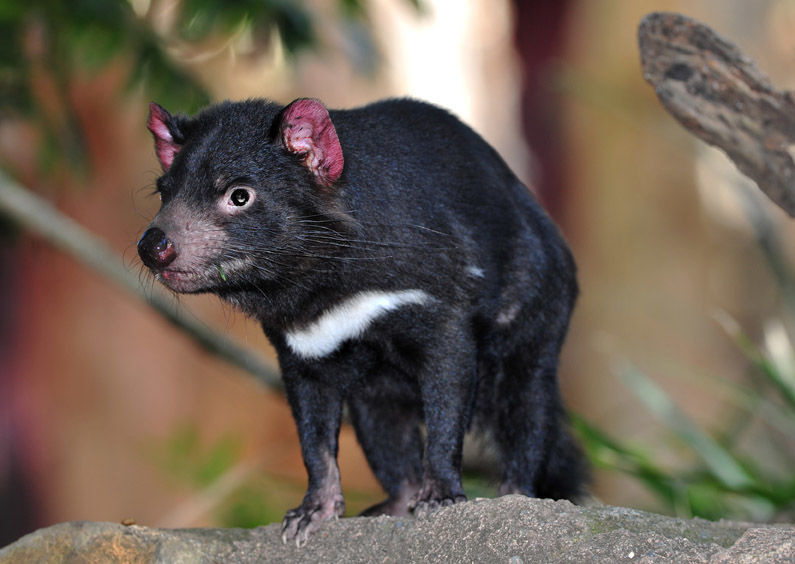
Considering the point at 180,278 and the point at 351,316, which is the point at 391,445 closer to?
the point at 351,316

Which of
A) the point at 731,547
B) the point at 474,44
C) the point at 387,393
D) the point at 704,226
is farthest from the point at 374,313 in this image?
the point at 474,44

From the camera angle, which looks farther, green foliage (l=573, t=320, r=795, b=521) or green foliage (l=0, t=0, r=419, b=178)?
green foliage (l=573, t=320, r=795, b=521)

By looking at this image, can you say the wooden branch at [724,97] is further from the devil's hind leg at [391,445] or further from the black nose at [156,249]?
the black nose at [156,249]

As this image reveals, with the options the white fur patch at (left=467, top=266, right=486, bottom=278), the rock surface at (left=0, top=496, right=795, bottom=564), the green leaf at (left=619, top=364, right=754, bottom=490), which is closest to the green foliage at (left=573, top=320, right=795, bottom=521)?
the green leaf at (left=619, top=364, right=754, bottom=490)

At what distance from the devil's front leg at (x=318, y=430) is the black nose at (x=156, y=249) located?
0.54 metres

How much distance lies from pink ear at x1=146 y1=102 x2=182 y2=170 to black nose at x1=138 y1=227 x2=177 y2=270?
1.27 ft

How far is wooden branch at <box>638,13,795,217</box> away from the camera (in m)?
2.92

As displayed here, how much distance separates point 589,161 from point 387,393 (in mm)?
6379

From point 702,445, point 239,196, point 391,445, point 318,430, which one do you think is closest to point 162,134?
point 239,196

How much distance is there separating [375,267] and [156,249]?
0.55 meters

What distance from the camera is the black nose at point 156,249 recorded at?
239 cm

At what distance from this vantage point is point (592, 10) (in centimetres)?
876

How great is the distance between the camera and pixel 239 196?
249 centimetres

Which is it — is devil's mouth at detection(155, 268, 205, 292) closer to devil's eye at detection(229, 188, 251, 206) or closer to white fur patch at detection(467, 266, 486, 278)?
devil's eye at detection(229, 188, 251, 206)
